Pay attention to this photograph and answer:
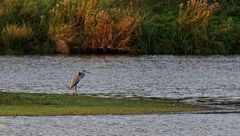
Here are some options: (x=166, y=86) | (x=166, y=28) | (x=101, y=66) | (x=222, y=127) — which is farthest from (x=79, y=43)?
(x=222, y=127)

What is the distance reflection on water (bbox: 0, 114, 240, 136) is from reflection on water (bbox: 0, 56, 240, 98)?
8.14 meters

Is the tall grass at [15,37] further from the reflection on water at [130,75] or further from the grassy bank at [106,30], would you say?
the reflection on water at [130,75]

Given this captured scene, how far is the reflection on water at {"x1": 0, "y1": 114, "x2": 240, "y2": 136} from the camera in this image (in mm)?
25188

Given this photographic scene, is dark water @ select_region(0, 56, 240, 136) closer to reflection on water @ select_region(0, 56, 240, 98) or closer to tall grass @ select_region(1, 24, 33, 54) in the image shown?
reflection on water @ select_region(0, 56, 240, 98)

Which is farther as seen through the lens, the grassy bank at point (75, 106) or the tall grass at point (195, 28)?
the tall grass at point (195, 28)

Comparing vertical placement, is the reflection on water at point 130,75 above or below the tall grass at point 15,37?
below

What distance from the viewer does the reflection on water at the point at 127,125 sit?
25.2 meters

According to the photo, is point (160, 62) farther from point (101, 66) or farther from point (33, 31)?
point (33, 31)

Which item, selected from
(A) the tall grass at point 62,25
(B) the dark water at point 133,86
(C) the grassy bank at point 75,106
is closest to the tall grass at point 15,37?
(A) the tall grass at point 62,25

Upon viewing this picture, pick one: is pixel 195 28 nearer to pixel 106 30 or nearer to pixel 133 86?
pixel 106 30

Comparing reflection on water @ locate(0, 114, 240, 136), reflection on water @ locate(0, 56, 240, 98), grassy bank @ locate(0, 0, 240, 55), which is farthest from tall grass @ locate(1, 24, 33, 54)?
reflection on water @ locate(0, 114, 240, 136)

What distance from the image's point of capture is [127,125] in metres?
26.8

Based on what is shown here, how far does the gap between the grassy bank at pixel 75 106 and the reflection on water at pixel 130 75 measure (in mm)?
3927

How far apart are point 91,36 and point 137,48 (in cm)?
277
